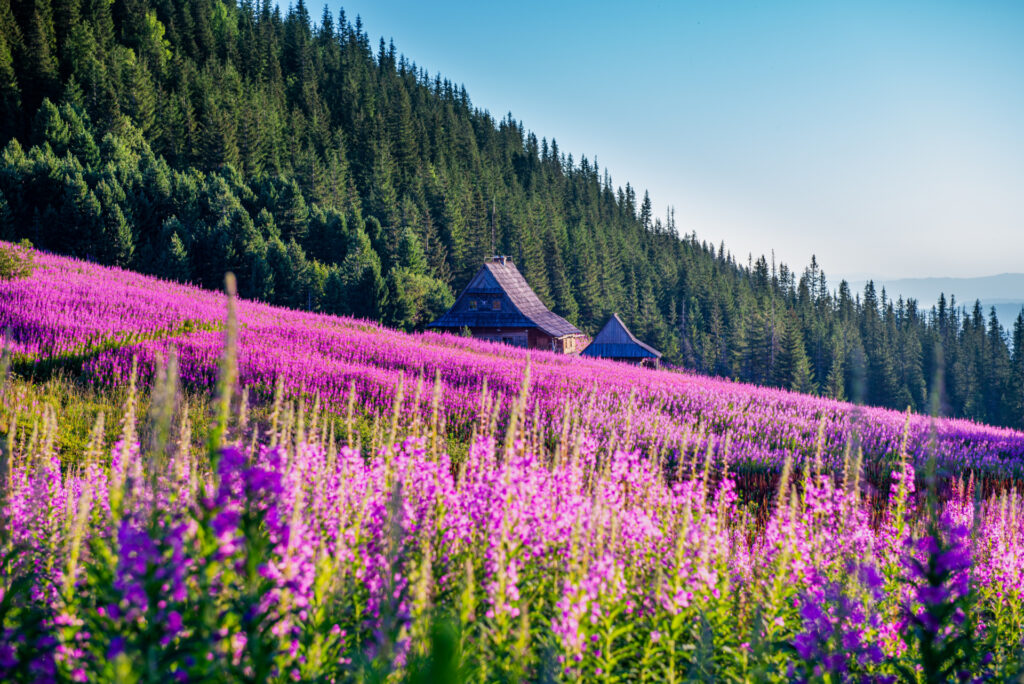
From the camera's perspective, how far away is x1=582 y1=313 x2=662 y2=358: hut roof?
47.7 meters

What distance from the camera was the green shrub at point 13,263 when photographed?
16.0 metres

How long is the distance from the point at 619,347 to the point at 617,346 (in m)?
0.24

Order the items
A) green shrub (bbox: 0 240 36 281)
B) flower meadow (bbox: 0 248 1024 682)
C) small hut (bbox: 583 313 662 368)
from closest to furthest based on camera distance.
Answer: flower meadow (bbox: 0 248 1024 682) → green shrub (bbox: 0 240 36 281) → small hut (bbox: 583 313 662 368)

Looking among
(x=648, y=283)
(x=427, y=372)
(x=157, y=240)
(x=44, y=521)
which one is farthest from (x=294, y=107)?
(x=44, y=521)

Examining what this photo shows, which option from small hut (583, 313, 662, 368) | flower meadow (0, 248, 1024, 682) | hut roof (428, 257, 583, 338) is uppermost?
hut roof (428, 257, 583, 338)

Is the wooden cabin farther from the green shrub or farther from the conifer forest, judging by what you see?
the green shrub

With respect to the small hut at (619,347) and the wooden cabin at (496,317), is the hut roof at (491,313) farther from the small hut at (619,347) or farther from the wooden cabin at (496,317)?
the small hut at (619,347)

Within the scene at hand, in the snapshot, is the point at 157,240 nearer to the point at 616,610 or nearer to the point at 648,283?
the point at 616,610

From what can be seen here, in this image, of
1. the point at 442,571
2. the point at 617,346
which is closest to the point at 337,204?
the point at 617,346

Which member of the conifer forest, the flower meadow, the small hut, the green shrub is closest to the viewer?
the flower meadow

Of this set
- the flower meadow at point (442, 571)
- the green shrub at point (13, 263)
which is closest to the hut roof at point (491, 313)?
the green shrub at point (13, 263)

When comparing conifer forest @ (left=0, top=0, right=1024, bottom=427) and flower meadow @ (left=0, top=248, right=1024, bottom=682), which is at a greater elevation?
conifer forest @ (left=0, top=0, right=1024, bottom=427)

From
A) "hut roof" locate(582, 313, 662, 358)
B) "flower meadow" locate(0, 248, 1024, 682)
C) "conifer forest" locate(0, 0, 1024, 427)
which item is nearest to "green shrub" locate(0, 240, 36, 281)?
"flower meadow" locate(0, 248, 1024, 682)

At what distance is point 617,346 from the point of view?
4828 cm
